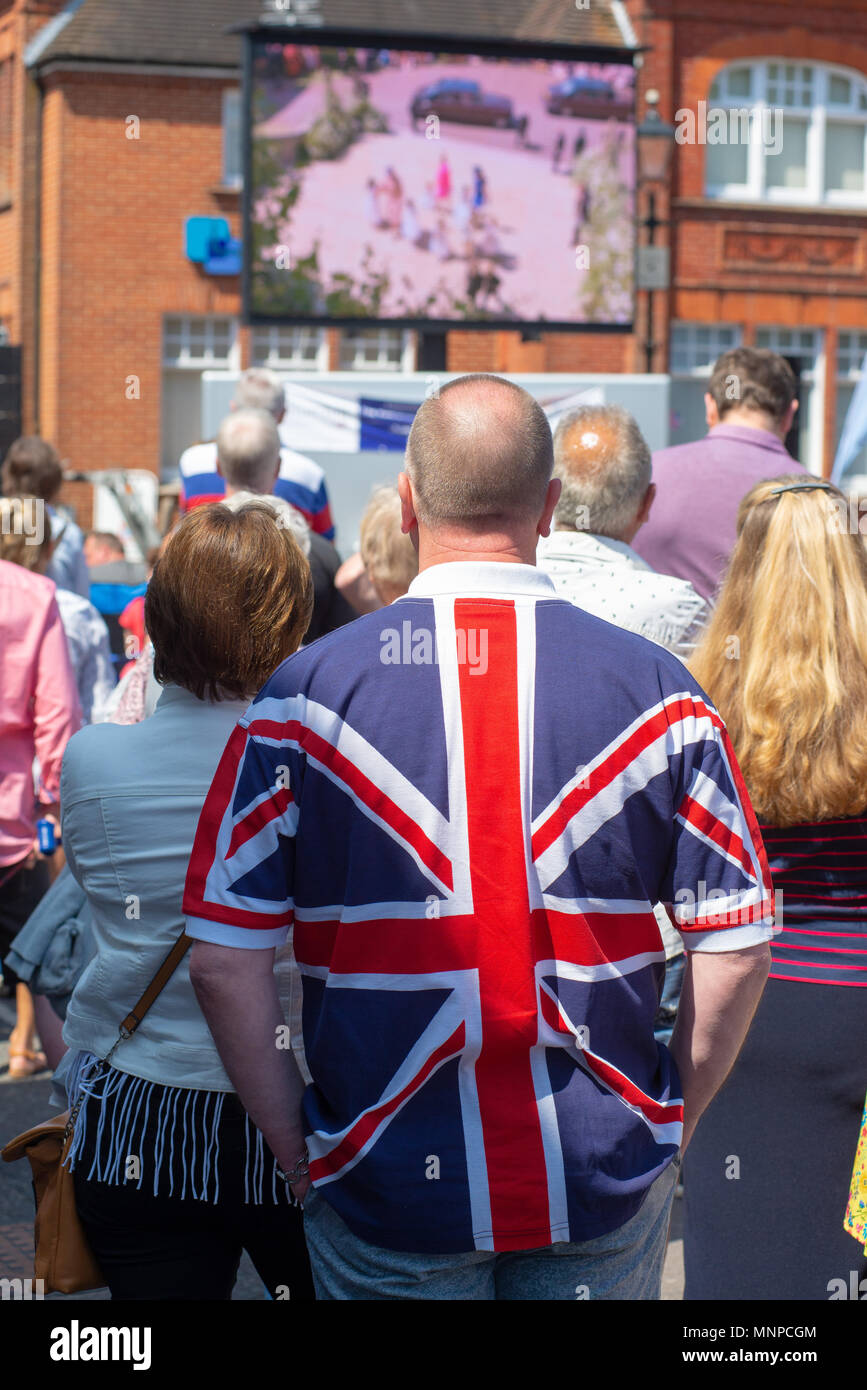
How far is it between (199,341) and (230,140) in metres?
2.77

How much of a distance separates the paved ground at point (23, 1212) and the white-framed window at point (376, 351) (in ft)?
60.4

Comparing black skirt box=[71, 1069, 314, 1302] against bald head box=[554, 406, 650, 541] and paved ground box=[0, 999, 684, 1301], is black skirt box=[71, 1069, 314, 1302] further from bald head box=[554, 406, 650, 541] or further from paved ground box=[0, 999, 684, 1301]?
bald head box=[554, 406, 650, 541]

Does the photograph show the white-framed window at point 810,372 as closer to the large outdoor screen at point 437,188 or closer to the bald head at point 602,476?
the large outdoor screen at point 437,188

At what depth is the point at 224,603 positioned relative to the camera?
269 cm

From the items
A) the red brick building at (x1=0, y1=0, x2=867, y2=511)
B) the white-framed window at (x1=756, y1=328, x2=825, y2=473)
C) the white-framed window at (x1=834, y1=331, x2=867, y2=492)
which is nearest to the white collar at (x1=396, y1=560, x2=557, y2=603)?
the red brick building at (x1=0, y1=0, x2=867, y2=511)

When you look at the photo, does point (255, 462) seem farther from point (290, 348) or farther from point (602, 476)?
point (290, 348)

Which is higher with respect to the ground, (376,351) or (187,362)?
(376,351)

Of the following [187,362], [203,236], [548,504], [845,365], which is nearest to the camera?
[548,504]

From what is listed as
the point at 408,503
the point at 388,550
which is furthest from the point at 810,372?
the point at 408,503

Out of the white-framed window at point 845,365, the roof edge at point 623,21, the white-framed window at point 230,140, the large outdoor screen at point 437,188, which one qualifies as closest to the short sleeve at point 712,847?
the large outdoor screen at point 437,188

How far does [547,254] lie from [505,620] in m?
14.1

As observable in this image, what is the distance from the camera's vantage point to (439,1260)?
2088 mm

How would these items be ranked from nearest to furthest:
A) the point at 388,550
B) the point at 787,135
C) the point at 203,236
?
1. the point at 388,550
2. the point at 203,236
3. the point at 787,135

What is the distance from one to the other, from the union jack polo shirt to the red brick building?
2054 cm
